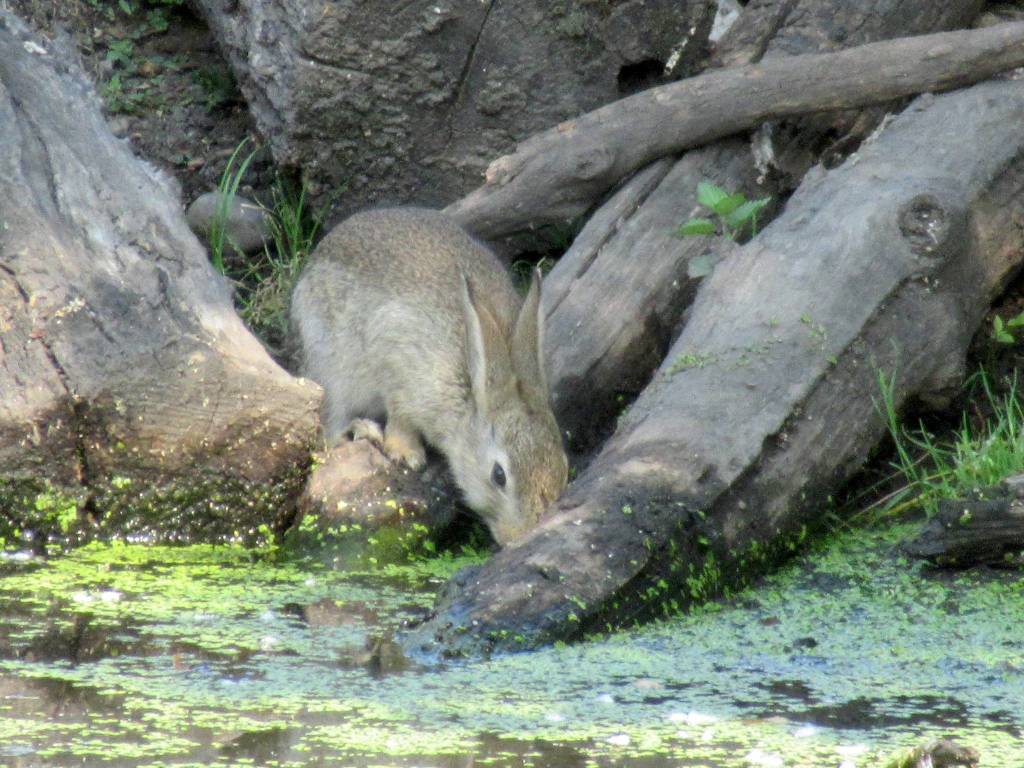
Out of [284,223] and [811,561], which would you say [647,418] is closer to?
[811,561]

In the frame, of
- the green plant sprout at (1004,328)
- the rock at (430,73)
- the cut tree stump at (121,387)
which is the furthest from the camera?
the rock at (430,73)

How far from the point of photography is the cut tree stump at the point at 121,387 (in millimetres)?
5641

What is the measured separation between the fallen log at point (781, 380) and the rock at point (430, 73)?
4.87ft

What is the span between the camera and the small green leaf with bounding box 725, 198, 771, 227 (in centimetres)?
658

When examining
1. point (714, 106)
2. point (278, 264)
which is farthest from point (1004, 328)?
point (278, 264)

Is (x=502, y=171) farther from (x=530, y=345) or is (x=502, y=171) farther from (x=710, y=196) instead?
(x=530, y=345)

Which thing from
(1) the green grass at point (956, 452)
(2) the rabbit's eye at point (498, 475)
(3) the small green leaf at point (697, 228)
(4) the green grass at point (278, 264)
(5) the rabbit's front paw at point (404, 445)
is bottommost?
(1) the green grass at point (956, 452)

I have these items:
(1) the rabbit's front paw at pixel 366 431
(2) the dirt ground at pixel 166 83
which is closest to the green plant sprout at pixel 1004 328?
(1) the rabbit's front paw at pixel 366 431

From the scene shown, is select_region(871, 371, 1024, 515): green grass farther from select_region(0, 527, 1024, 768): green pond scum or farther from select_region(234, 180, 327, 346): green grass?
select_region(234, 180, 327, 346): green grass

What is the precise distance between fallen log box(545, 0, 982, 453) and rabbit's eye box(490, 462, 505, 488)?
59 cm

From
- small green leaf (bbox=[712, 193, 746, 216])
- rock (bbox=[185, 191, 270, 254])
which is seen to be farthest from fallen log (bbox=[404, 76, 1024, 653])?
rock (bbox=[185, 191, 270, 254])

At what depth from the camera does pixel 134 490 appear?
19.1 ft

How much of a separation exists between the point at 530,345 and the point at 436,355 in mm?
581

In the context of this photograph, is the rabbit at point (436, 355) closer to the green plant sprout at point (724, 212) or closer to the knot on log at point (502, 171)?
the knot on log at point (502, 171)
